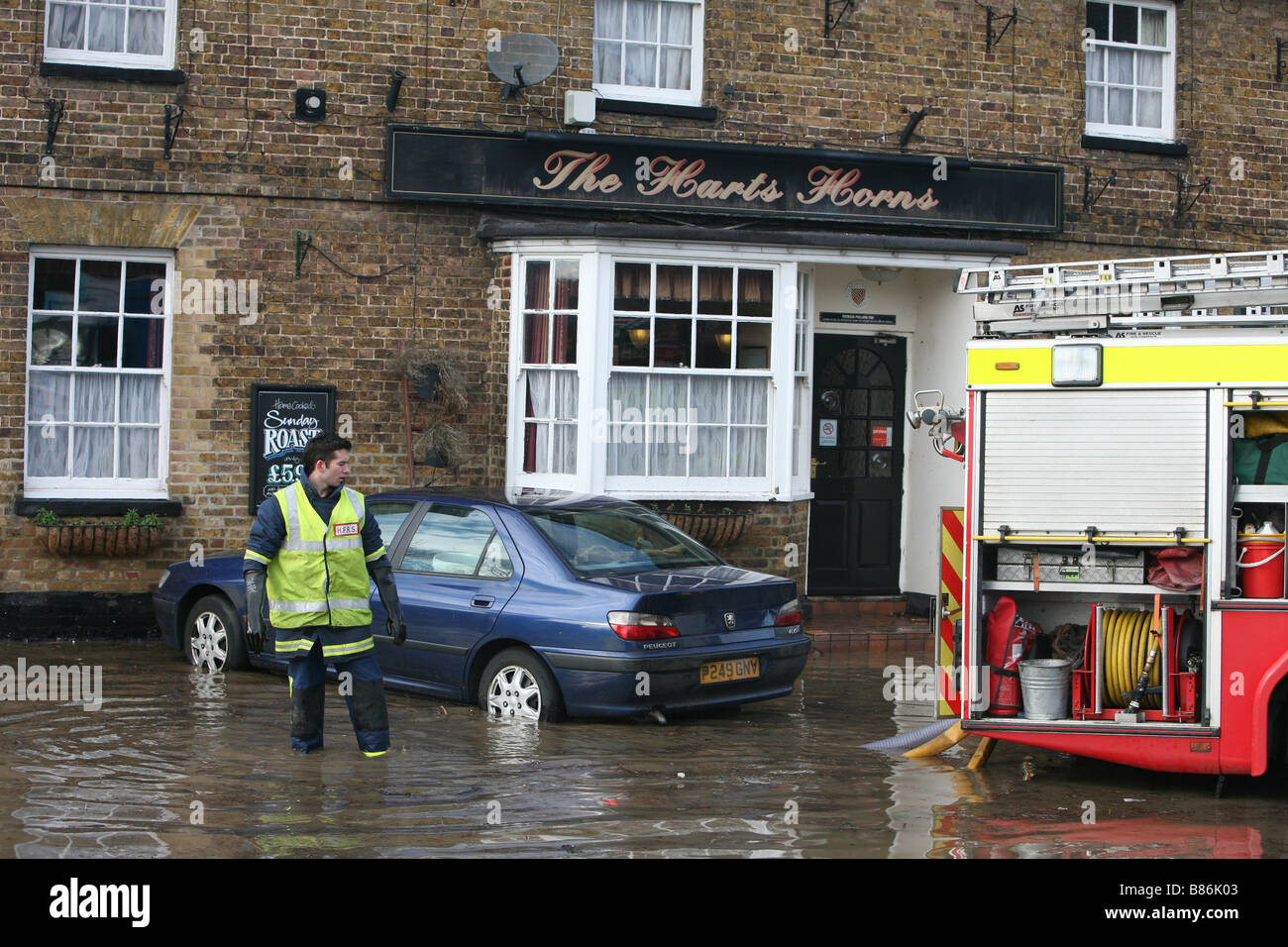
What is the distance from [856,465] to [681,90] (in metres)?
3.89

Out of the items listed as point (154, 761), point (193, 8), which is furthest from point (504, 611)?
point (193, 8)

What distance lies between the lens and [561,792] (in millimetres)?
7703

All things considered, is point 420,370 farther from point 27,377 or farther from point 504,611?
point 504,611

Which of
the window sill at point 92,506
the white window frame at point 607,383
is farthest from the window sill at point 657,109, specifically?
the window sill at point 92,506

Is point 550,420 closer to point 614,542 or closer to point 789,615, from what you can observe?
point 614,542

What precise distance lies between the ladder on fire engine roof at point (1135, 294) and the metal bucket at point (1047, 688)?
72.3 inches

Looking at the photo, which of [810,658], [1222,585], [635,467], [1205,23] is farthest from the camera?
[1205,23]

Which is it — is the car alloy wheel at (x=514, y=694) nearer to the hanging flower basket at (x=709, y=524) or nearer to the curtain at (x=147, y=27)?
the hanging flower basket at (x=709, y=524)

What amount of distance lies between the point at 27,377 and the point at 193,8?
3.41m

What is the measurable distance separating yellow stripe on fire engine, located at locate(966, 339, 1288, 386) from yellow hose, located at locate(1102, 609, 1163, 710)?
1267 mm

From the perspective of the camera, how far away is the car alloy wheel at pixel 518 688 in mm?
9297

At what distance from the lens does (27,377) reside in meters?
13.2

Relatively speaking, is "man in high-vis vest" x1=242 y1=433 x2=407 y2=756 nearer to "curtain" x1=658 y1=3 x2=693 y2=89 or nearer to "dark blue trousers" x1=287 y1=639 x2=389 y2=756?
"dark blue trousers" x1=287 y1=639 x2=389 y2=756

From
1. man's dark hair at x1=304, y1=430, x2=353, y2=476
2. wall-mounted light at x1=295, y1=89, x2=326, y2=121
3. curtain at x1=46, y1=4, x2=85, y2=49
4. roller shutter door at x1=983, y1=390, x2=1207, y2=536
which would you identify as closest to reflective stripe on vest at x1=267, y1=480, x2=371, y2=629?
man's dark hair at x1=304, y1=430, x2=353, y2=476
